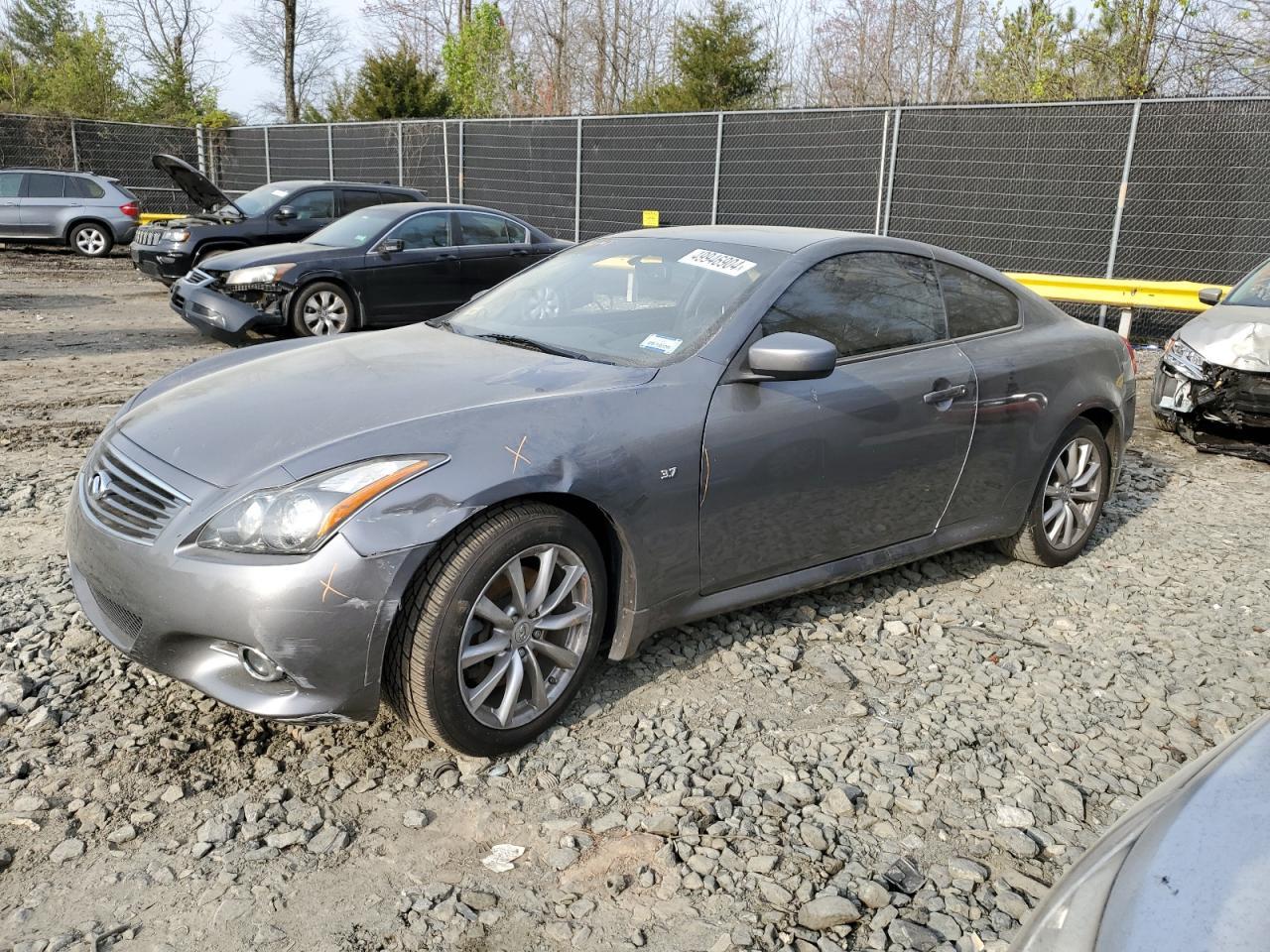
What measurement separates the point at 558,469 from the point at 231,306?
749 cm

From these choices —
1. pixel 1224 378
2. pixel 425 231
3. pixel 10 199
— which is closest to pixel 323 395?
pixel 1224 378

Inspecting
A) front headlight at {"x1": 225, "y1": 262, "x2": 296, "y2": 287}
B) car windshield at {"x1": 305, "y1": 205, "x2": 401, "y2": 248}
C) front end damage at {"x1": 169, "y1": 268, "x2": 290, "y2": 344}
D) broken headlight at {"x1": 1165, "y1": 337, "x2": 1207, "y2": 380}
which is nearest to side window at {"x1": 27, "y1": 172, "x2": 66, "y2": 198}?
car windshield at {"x1": 305, "y1": 205, "x2": 401, "y2": 248}

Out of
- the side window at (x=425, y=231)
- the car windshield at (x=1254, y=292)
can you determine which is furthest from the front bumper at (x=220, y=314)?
the car windshield at (x=1254, y=292)

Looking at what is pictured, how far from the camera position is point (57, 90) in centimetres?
2905

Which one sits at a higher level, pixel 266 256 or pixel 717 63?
pixel 717 63

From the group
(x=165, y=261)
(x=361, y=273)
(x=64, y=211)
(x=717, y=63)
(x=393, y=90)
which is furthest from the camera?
(x=393, y=90)

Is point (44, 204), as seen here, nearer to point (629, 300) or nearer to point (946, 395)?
point (629, 300)

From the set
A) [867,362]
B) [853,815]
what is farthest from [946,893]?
[867,362]

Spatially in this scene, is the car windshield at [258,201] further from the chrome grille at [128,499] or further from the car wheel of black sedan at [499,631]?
the car wheel of black sedan at [499,631]

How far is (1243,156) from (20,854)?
502 inches

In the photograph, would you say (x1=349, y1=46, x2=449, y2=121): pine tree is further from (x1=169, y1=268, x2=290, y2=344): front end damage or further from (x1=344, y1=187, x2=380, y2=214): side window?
(x1=169, y1=268, x2=290, y2=344): front end damage

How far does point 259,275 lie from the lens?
9602 mm

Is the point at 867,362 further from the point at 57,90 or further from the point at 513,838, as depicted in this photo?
the point at 57,90

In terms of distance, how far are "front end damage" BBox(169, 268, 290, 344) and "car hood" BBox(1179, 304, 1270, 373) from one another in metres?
7.73
